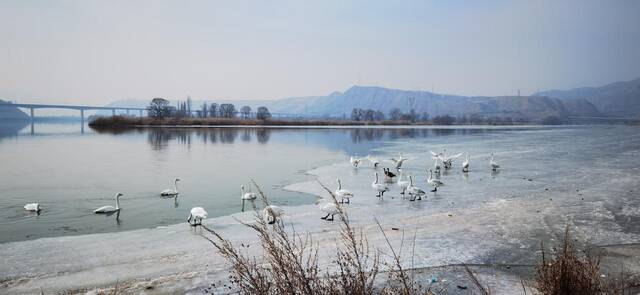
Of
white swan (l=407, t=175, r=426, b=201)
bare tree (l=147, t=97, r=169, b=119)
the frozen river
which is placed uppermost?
bare tree (l=147, t=97, r=169, b=119)

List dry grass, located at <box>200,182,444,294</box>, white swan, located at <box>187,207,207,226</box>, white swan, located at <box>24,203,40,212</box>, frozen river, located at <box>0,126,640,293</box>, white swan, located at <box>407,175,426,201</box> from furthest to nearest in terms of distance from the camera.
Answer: white swan, located at <box>407,175,426,201</box> < white swan, located at <box>24,203,40,212</box> < white swan, located at <box>187,207,207,226</box> < frozen river, located at <box>0,126,640,293</box> < dry grass, located at <box>200,182,444,294</box>

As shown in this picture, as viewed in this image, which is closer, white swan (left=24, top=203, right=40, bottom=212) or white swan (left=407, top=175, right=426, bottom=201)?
white swan (left=24, top=203, right=40, bottom=212)

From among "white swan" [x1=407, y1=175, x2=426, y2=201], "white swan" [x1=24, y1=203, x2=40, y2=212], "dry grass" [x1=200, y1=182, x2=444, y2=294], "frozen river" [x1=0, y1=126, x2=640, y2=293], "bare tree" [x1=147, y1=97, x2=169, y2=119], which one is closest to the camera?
"dry grass" [x1=200, y1=182, x2=444, y2=294]

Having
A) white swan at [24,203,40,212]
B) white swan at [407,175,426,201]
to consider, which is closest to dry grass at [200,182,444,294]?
white swan at [407,175,426,201]

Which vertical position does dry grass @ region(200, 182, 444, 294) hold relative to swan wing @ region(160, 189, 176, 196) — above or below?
above

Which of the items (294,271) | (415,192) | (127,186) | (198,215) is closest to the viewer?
(294,271)

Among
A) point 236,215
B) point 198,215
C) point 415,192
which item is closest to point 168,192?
point 236,215

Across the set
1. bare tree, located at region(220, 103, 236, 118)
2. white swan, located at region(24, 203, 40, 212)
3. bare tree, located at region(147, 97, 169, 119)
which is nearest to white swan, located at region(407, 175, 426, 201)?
white swan, located at region(24, 203, 40, 212)

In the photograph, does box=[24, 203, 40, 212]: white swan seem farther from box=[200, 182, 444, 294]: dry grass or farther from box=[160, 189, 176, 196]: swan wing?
box=[200, 182, 444, 294]: dry grass

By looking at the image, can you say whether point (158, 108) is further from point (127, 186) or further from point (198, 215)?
point (198, 215)

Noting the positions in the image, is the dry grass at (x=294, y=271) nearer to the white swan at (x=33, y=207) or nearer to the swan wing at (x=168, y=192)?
the white swan at (x=33, y=207)

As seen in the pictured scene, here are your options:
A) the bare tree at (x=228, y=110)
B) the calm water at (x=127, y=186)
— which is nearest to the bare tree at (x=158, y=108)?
the bare tree at (x=228, y=110)

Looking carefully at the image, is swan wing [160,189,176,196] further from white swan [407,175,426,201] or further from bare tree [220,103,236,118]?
bare tree [220,103,236,118]

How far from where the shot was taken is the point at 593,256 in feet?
23.0
